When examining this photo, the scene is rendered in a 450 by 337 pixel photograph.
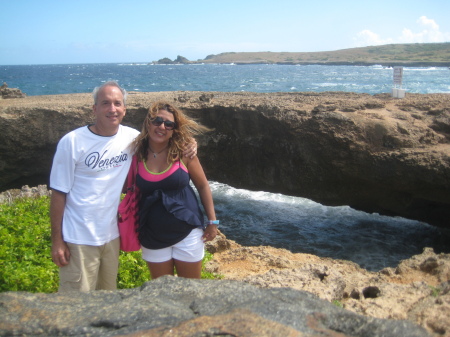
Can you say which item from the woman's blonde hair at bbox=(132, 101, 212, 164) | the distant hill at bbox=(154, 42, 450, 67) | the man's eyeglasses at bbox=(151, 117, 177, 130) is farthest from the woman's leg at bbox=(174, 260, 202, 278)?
the distant hill at bbox=(154, 42, 450, 67)

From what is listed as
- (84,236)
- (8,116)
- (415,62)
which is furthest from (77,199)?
(415,62)

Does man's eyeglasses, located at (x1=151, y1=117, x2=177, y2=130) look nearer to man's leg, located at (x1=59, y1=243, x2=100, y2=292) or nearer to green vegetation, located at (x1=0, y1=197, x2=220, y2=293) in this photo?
man's leg, located at (x1=59, y1=243, x2=100, y2=292)

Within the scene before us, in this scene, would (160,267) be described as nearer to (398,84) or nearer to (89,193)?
(89,193)

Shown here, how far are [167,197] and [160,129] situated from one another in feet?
1.69

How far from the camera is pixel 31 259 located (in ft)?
15.1

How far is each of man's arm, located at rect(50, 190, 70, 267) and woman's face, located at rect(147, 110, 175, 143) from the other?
77 cm

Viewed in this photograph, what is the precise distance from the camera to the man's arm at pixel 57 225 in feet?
9.87

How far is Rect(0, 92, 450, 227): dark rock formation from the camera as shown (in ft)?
25.0

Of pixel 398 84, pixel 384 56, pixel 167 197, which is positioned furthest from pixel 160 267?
pixel 384 56

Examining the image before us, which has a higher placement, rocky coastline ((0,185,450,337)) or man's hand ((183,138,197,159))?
man's hand ((183,138,197,159))

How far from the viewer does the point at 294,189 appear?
896cm

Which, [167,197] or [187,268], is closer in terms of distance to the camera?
[167,197]

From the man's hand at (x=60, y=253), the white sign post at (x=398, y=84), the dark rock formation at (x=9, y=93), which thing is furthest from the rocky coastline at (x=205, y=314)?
the dark rock formation at (x=9, y=93)

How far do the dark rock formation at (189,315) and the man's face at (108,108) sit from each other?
4.23 ft
